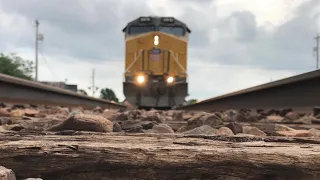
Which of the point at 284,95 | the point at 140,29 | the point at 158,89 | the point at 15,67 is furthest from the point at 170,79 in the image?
the point at 15,67

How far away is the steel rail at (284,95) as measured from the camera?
5762 millimetres

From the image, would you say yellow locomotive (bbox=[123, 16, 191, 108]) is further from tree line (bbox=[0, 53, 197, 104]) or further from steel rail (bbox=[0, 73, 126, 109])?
tree line (bbox=[0, 53, 197, 104])

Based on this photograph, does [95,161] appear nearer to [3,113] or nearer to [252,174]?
[252,174]

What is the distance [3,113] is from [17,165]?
417 centimetres

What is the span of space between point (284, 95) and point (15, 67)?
41.1 metres

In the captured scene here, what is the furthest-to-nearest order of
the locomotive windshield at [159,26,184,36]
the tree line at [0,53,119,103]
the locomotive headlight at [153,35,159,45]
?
1. the tree line at [0,53,119,103]
2. the locomotive windshield at [159,26,184,36]
3. the locomotive headlight at [153,35,159,45]

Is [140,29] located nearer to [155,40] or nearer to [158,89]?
[155,40]

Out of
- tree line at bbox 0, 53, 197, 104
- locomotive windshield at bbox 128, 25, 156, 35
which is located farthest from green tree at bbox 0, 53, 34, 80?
locomotive windshield at bbox 128, 25, 156, 35

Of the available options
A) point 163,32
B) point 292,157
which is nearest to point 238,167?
point 292,157

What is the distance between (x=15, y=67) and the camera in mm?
44156

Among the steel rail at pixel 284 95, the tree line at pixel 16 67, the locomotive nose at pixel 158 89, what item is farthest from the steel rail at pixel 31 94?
the tree line at pixel 16 67

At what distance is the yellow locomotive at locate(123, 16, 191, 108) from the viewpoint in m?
14.9

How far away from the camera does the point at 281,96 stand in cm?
712

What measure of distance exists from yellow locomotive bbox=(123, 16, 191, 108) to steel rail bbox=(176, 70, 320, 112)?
16.6 feet
